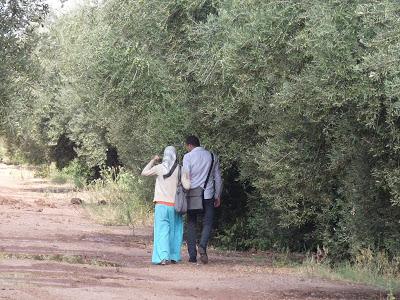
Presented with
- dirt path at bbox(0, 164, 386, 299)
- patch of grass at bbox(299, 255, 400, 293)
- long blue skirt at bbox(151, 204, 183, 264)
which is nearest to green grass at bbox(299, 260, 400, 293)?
patch of grass at bbox(299, 255, 400, 293)

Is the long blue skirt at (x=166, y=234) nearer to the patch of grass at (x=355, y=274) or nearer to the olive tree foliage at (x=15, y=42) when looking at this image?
the patch of grass at (x=355, y=274)

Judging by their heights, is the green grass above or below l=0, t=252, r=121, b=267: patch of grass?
above

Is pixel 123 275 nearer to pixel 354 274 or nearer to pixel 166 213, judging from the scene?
pixel 166 213

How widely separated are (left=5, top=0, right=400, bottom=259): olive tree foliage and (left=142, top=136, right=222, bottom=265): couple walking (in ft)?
2.53

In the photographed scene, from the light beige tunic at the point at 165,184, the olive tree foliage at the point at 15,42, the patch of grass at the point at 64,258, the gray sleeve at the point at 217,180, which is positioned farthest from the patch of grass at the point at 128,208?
the patch of grass at the point at 64,258

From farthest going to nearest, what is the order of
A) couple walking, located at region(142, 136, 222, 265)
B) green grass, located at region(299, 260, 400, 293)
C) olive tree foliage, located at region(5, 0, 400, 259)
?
couple walking, located at region(142, 136, 222, 265) → green grass, located at region(299, 260, 400, 293) → olive tree foliage, located at region(5, 0, 400, 259)

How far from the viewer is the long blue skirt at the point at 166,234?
47.9 feet

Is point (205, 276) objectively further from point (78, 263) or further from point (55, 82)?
point (55, 82)

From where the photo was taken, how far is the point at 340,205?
14.3 m

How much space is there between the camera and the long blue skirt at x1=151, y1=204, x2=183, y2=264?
1460 centimetres

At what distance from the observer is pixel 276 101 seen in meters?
13.0

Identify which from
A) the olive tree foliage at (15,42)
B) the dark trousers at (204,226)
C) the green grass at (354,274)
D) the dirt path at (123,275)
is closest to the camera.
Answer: the dirt path at (123,275)

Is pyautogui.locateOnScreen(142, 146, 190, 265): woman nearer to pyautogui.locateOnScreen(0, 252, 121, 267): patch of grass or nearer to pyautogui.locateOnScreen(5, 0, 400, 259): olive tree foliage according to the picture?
pyautogui.locateOnScreen(0, 252, 121, 267): patch of grass

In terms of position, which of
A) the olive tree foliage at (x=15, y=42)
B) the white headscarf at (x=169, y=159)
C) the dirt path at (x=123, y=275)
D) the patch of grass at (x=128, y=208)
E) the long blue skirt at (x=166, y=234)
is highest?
the olive tree foliage at (x=15, y=42)
